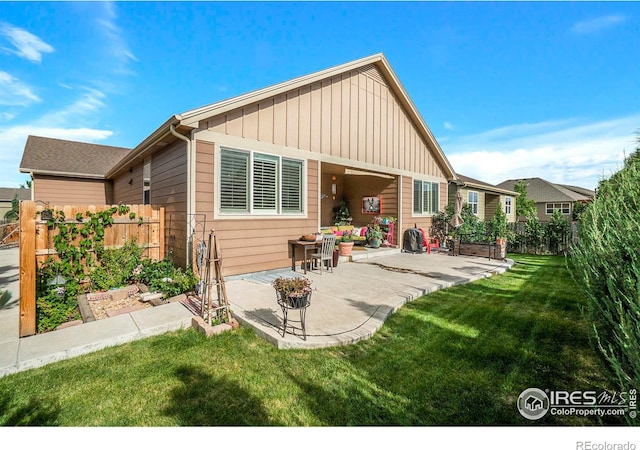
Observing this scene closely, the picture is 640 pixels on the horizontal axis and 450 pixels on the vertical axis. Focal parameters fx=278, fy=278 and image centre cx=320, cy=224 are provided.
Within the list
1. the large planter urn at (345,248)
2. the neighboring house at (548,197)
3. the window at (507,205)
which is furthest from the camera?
the neighboring house at (548,197)

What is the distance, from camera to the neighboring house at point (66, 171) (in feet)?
40.5

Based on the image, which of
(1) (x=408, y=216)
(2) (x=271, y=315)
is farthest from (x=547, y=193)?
(2) (x=271, y=315)

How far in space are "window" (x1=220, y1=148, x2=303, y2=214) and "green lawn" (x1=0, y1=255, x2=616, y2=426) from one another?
3.35 m

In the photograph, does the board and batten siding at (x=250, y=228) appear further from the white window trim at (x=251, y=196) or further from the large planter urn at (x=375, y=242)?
the large planter urn at (x=375, y=242)

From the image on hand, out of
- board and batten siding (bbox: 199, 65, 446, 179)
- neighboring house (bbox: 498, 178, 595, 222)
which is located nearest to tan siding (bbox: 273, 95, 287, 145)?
board and batten siding (bbox: 199, 65, 446, 179)

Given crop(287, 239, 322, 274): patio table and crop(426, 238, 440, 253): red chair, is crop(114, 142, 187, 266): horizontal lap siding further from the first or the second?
crop(426, 238, 440, 253): red chair

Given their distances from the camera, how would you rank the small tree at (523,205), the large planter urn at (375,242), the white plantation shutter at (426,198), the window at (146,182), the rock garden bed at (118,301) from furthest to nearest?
the small tree at (523,205) → the white plantation shutter at (426,198) → the large planter urn at (375,242) → the window at (146,182) → the rock garden bed at (118,301)

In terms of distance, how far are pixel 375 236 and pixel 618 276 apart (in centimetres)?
880

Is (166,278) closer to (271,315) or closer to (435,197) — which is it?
(271,315)

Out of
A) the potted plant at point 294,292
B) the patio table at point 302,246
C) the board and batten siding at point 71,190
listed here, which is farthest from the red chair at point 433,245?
the board and batten siding at point 71,190

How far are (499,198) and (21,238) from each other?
22.8 m

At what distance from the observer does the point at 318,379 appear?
2701 millimetres

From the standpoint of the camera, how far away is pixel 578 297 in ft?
17.9

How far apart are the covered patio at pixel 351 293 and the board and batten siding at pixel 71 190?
39.6 ft
